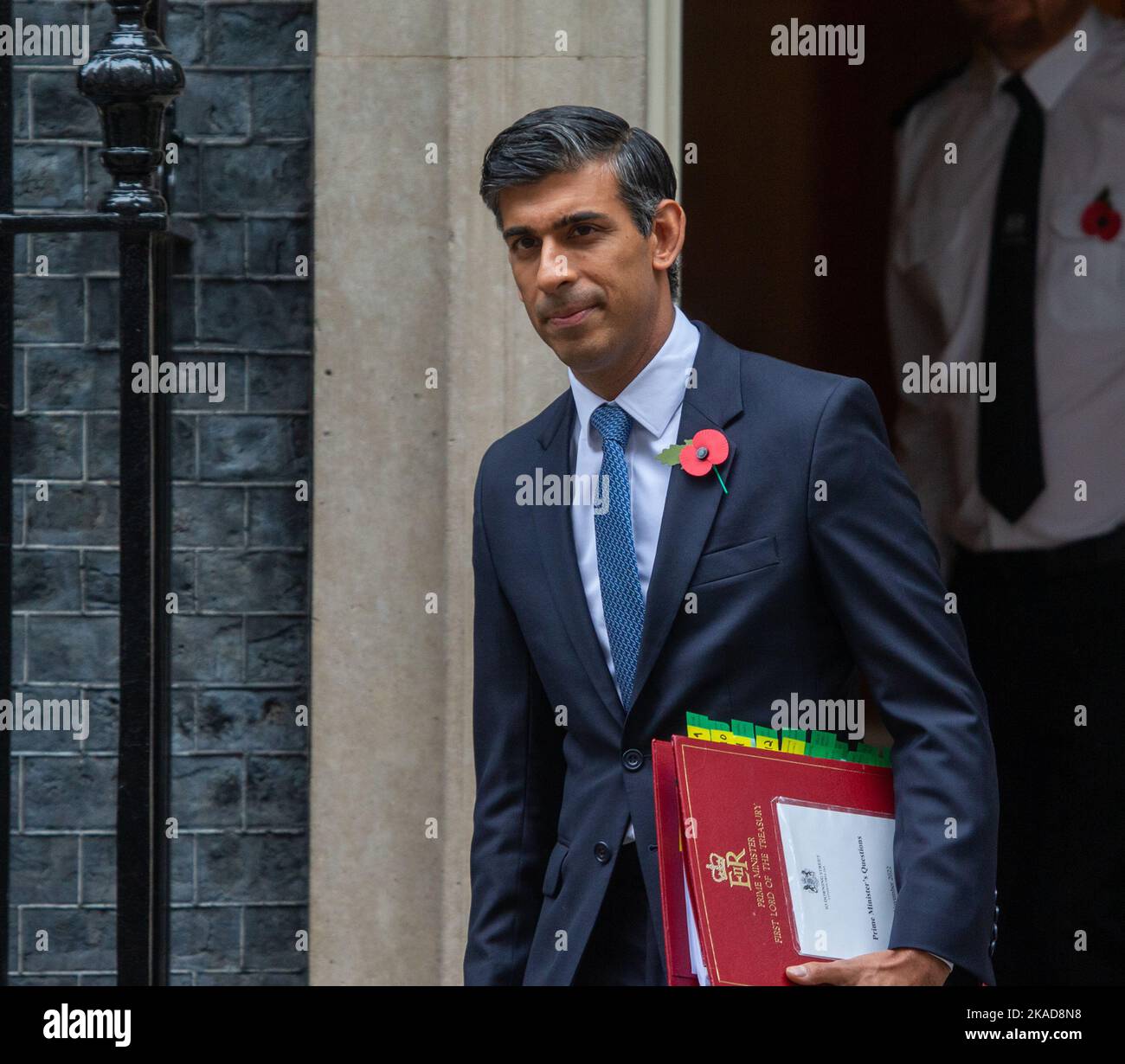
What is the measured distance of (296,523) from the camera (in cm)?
455

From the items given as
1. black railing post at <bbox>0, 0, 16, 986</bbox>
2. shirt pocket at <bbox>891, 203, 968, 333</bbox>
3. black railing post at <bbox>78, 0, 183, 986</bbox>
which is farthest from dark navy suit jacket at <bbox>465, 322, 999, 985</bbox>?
shirt pocket at <bbox>891, 203, 968, 333</bbox>

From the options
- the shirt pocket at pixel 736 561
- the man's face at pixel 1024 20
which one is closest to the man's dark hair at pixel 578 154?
the shirt pocket at pixel 736 561

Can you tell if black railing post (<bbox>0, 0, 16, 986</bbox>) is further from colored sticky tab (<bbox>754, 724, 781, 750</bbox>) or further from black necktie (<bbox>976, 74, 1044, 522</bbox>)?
black necktie (<bbox>976, 74, 1044, 522</bbox>)

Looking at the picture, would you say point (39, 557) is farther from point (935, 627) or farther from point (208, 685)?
point (935, 627)

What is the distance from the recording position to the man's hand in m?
2.49

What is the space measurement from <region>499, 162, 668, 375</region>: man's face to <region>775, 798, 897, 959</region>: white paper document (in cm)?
85

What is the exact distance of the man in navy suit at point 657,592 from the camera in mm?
2566

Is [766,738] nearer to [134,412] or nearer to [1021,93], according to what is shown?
[134,412]

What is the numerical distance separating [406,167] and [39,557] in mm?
1508

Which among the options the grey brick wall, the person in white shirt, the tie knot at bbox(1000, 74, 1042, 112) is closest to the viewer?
the grey brick wall

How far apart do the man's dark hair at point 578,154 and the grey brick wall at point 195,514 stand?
6.07ft
